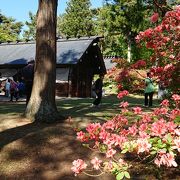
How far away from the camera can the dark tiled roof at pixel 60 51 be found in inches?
1073

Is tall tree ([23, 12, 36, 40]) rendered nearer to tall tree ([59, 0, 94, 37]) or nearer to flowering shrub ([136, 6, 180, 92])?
tall tree ([59, 0, 94, 37])

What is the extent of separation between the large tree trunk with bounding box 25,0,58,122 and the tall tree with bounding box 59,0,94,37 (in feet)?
163

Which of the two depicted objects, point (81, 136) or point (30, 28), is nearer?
point (81, 136)

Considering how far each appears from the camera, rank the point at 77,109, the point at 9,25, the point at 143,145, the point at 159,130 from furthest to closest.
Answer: the point at 9,25
the point at 77,109
the point at 159,130
the point at 143,145

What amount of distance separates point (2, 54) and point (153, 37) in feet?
81.0

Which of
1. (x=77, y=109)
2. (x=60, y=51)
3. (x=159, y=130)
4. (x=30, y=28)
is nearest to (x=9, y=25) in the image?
(x=30, y=28)

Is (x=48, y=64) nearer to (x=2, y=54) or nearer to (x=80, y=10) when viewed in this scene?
(x=2, y=54)

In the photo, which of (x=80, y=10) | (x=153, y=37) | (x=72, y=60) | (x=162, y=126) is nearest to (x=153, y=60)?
(x=153, y=37)

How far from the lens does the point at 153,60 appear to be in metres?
8.41

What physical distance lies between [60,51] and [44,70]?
758 inches

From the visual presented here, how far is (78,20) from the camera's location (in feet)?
195

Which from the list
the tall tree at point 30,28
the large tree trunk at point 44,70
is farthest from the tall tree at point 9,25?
the large tree trunk at point 44,70

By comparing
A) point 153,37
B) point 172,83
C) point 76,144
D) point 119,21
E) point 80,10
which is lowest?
point 76,144

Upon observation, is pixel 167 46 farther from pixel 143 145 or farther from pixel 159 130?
pixel 143 145
